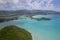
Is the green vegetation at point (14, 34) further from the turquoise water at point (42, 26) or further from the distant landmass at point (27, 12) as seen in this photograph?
the distant landmass at point (27, 12)

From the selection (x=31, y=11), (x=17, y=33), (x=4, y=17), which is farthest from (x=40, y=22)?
(x=4, y=17)

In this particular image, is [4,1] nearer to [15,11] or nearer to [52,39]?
[15,11]

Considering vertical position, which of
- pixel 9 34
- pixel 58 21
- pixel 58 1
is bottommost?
pixel 9 34

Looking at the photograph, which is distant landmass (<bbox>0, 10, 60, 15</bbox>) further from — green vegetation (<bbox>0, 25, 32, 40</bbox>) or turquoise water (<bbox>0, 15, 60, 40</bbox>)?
green vegetation (<bbox>0, 25, 32, 40</bbox>)

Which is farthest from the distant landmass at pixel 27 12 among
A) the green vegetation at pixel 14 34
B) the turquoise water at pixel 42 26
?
the green vegetation at pixel 14 34

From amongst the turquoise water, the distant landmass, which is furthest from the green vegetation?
the distant landmass

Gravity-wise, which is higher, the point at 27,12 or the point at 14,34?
the point at 27,12
